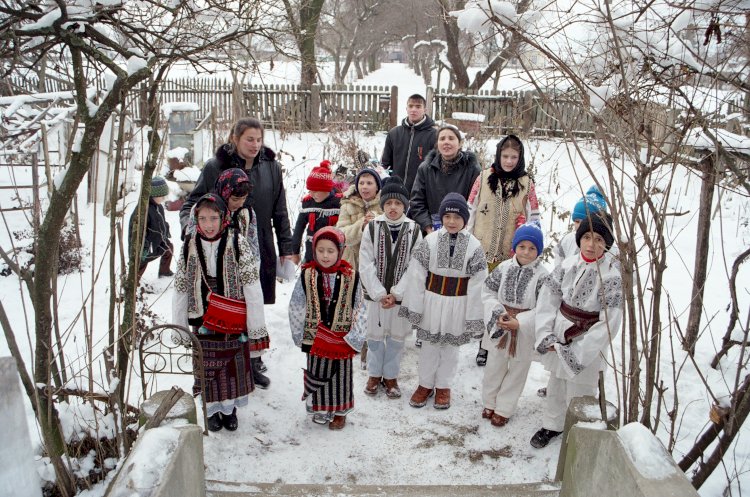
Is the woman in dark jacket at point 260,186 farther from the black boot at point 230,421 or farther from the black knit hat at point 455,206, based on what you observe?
the black knit hat at point 455,206

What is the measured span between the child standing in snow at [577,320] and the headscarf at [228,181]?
187cm

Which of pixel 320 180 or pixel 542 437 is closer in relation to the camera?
pixel 542 437

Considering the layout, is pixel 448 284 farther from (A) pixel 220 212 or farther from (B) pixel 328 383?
(A) pixel 220 212

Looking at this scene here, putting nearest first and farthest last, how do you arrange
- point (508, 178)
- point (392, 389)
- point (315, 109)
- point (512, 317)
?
point (512, 317)
point (392, 389)
point (508, 178)
point (315, 109)

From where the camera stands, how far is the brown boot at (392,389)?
3.99m

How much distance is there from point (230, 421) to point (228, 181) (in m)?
1.42

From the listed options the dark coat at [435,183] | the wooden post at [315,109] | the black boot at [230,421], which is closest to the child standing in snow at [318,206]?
the dark coat at [435,183]

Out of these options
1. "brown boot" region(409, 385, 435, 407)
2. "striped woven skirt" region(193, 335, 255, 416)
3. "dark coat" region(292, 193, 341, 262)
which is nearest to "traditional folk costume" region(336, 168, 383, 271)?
"dark coat" region(292, 193, 341, 262)

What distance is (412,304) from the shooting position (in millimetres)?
3791

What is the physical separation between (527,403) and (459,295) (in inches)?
36.7

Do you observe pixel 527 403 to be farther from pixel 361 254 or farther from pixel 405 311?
pixel 361 254

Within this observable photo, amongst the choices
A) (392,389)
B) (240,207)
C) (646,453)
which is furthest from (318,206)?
(646,453)

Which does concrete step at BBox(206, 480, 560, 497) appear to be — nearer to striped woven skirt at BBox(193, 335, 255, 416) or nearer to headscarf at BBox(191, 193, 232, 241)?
striped woven skirt at BBox(193, 335, 255, 416)

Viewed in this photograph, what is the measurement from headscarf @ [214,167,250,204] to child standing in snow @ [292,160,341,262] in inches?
48.0
